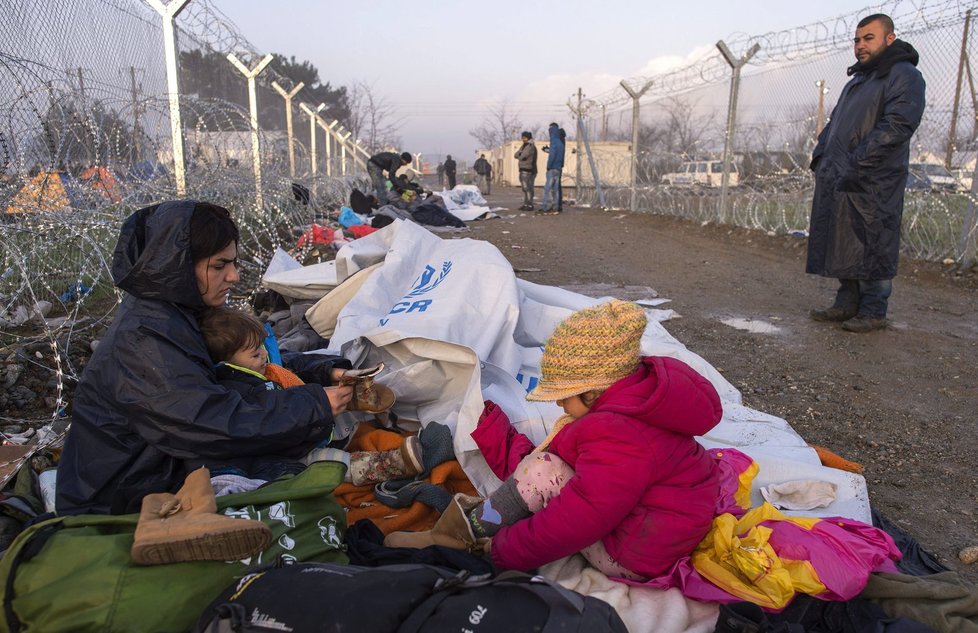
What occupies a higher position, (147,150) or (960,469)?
(147,150)

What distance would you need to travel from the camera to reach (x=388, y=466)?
224cm

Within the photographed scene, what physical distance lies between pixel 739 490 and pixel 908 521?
2.59ft

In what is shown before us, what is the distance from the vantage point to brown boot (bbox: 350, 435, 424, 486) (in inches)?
87.7

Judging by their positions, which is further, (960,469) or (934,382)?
(934,382)

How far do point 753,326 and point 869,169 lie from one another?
1274mm

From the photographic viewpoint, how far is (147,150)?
5.51 metres

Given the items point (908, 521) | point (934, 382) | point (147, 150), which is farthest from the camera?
point (147, 150)

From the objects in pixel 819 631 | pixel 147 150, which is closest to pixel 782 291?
pixel 819 631

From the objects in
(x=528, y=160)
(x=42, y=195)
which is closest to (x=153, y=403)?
(x=42, y=195)

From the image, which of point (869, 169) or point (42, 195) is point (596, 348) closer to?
point (42, 195)

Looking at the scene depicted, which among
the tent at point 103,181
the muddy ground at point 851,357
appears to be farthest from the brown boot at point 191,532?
the tent at point 103,181

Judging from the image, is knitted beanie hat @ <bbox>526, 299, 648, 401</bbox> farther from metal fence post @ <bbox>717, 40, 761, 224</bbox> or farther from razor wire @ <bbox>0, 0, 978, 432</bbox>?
metal fence post @ <bbox>717, 40, 761, 224</bbox>

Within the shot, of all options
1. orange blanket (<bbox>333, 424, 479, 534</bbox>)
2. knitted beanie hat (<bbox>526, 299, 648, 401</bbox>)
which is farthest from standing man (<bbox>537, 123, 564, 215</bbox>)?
knitted beanie hat (<bbox>526, 299, 648, 401</bbox>)

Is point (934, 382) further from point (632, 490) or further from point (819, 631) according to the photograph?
point (632, 490)
